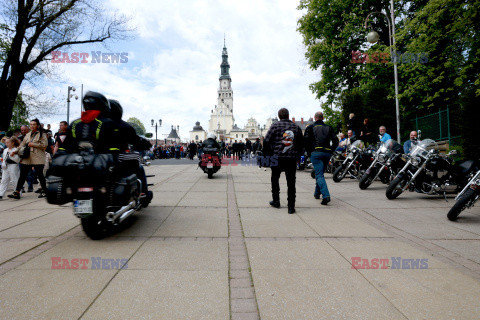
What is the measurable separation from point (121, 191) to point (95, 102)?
124cm

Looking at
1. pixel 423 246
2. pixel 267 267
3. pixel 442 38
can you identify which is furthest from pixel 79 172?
pixel 442 38

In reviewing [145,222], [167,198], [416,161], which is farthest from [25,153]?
[416,161]

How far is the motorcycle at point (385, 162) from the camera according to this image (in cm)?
845

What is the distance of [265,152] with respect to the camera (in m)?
6.26

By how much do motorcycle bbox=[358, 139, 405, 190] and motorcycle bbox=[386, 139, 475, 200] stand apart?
54.3 inches

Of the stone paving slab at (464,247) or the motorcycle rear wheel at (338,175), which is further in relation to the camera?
the motorcycle rear wheel at (338,175)

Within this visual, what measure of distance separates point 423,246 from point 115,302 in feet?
11.5

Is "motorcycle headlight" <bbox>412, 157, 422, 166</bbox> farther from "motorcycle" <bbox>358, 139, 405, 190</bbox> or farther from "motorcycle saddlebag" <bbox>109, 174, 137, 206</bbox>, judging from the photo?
"motorcycle saddlebag" <bbox>109, 174, 137, 206</bbox>

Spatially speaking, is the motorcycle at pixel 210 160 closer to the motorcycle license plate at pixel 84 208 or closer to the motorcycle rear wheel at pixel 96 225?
the motorcycle rear wheel at pixel 96 225

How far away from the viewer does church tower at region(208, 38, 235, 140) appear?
150462mm

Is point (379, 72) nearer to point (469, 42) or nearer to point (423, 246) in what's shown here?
point (469, 42)

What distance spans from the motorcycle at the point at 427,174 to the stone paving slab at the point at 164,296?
5.41m

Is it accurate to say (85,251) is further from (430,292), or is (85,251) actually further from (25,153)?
(25,153)

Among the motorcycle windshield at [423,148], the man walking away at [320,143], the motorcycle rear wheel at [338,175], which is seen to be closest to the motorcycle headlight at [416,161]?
the motorcycle windshield at [423,148]
